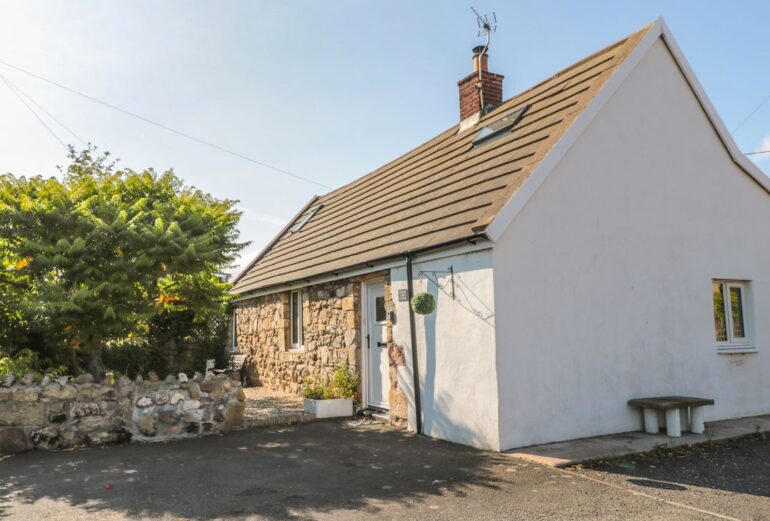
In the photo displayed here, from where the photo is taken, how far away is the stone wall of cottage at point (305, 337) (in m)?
11.0

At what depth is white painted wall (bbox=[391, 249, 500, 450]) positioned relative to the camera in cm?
761

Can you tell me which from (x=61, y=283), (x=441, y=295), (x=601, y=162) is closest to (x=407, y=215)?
(x=441, y=295)

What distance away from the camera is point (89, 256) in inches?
347

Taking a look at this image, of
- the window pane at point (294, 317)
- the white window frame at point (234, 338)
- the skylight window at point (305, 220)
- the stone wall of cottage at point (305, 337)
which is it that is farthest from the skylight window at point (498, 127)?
the white window frame at point (234, 338)

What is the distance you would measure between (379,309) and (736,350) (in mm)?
6193

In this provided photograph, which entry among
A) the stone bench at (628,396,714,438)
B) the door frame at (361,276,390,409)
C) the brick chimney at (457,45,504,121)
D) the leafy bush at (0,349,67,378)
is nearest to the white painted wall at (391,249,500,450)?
the door frame at (361,276,390,409)

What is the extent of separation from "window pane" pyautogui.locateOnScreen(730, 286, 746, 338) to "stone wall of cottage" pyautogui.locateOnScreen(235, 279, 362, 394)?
6.69 m

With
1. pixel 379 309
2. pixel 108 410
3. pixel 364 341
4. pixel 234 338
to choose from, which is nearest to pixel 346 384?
pixel 364 341

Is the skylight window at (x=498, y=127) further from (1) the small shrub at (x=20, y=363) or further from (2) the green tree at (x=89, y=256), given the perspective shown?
(1) the small shrub at (x=20, y=363)

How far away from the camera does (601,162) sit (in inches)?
348

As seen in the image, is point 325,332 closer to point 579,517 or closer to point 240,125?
point 240,125

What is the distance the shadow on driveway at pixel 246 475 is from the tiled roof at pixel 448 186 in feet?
9.66

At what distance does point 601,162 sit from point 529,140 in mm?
1138

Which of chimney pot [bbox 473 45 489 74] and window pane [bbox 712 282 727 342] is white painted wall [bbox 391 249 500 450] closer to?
window pane [bbox 712 282 727 342]
